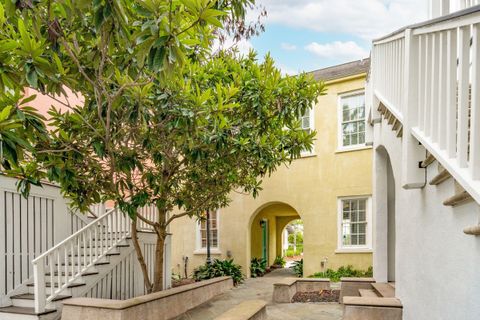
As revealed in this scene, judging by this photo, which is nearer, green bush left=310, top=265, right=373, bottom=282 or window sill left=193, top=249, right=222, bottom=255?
green bush left=310, top=265, right=373, bottom=282

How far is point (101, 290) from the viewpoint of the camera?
7.98 metres

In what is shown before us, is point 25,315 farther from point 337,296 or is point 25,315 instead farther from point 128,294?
point 337,296

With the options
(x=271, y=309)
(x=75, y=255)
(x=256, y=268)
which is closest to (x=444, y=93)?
(x=271, y=309)

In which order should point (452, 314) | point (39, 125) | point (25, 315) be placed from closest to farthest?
point (452, 314) → point (39, 125) → point (25, 315)

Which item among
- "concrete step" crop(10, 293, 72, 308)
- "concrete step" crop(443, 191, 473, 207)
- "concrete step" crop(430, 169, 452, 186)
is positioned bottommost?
"concrete step" crop(10, 293, 72, 308)

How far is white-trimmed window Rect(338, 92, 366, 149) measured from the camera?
11164mm

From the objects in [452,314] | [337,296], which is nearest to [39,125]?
[452,314]

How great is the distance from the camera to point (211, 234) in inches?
534

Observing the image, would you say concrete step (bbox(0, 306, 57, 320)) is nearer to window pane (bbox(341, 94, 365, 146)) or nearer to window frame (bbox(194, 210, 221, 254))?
window frame (bbox(194, 210, 221, 254))

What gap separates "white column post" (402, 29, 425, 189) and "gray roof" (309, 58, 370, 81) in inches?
311

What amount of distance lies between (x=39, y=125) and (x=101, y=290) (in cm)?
562

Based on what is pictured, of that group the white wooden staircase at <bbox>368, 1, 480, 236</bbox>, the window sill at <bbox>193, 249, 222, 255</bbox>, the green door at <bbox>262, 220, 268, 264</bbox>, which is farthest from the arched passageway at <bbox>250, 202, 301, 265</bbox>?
the white wooden staircase at <bbox>368, 1, 480, 236</bbox>

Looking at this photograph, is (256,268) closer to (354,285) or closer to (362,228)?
(362,228)

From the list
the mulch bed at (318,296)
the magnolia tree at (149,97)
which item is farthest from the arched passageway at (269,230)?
the magnolia tree at (149,97)
